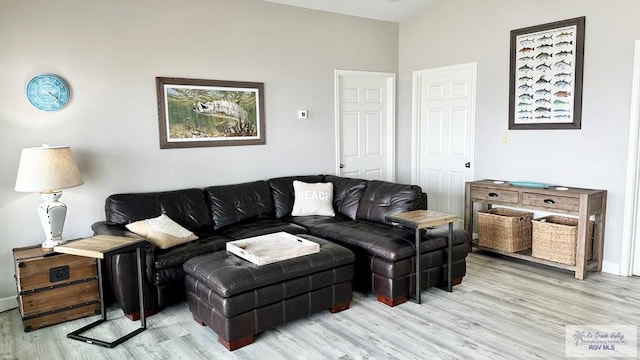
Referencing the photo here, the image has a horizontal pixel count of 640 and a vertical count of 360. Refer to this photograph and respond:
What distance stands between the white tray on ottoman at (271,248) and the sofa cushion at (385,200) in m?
1.04

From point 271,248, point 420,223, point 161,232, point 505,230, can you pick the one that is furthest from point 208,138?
point 505,230

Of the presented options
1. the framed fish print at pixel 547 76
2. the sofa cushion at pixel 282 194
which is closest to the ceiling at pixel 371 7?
the framed fish print at pixel 547 76

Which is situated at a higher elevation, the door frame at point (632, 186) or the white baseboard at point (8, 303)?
the door frame at point (632, 186)

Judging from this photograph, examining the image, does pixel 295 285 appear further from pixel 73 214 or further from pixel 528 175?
pixel 528 175

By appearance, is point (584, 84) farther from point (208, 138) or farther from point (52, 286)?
point (52, 286)

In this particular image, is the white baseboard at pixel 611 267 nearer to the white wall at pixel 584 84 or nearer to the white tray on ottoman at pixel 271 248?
the white wall at pixel 584 84

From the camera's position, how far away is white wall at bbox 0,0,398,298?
3547 millimetres

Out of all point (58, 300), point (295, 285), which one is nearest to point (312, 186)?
point (295, 285)

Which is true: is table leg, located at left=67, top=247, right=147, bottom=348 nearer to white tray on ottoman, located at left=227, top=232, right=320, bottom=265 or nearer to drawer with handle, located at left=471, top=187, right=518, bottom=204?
white tray on ottoman, located at left=227, top=232, right=320, bottom=265

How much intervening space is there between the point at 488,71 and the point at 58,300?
4726mm

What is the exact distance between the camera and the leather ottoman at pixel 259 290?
2.85m

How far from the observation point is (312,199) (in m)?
4.68

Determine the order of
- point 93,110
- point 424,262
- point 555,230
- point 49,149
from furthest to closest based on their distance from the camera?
point 555,230, point 93,110, point 424,262, point 49,149

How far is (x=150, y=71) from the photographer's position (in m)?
4.14
